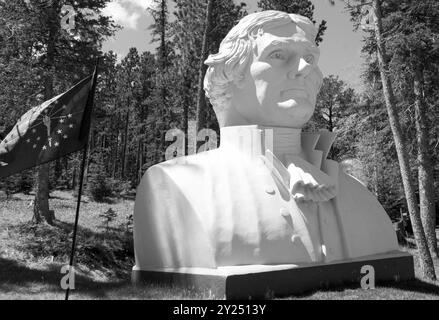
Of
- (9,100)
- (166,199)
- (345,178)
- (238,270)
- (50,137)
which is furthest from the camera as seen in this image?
(9,100)

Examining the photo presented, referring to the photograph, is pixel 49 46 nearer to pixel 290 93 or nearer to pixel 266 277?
pixel 290 93

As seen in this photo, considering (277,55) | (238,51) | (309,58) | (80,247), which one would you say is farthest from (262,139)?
(80,247)

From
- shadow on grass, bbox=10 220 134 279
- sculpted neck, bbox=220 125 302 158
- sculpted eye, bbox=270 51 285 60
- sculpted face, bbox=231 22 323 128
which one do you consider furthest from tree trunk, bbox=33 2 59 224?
sculpted eye, bbox=270 51 285 60

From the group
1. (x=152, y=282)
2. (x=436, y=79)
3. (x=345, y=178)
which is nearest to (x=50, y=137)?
(x=152, y=282)

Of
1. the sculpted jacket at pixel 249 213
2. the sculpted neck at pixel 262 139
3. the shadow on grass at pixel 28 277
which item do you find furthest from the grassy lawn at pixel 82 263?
the sculpted neck at pixel 262 139

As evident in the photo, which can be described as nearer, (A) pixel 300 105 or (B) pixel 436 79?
(A) pixel 300 105

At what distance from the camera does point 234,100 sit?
6898 millimetres

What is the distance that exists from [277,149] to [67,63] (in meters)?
10.3

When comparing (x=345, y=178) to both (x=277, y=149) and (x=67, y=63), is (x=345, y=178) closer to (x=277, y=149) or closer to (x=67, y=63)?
(x=277, y=149)

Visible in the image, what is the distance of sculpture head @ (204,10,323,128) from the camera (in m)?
6.58

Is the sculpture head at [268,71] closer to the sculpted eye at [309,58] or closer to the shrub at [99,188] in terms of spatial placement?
the sculpted eye at [309,58]

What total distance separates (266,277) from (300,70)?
9.92ft

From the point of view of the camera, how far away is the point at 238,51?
6.74 m

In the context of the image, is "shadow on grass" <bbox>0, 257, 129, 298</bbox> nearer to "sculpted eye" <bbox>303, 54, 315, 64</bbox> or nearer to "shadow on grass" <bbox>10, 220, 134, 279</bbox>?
"shadow on grass" <bbox>10, 220, 134, 279</bbox>
